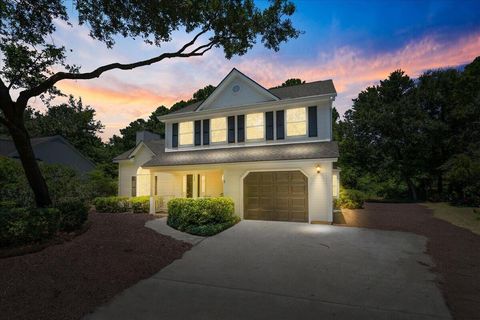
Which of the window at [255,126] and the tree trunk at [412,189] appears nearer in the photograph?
A: the window at [255,126]

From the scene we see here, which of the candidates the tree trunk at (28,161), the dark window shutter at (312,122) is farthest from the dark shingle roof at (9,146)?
the dark window shutter at (312,122)

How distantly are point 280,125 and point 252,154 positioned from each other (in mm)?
2407

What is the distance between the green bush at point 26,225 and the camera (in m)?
7.36

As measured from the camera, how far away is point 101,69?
9.68m

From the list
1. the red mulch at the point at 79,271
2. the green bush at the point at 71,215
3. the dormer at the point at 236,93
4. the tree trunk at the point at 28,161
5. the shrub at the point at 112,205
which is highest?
the dormer at the point at 236,93

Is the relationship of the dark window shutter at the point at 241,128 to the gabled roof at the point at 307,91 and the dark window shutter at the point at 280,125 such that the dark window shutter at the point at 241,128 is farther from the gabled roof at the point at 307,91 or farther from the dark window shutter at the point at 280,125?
the gabled roof at the point at 307,91

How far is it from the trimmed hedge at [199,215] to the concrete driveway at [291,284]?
174cm

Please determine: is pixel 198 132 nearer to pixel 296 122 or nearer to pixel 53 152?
pixel 296 122

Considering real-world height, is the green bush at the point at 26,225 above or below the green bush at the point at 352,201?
above

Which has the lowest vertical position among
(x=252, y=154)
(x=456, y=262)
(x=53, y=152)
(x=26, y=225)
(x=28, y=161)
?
(x=456, y=262)

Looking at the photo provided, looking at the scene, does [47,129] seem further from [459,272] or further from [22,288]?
[459,272]

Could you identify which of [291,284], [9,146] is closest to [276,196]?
[291,284]

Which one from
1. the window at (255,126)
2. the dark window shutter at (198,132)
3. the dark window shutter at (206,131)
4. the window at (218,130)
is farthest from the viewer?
the dark window shutter at (198,132)

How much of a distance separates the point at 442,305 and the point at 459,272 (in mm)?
2493
